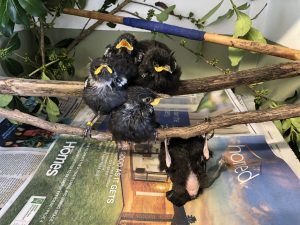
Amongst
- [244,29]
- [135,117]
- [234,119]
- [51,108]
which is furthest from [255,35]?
[51,108]

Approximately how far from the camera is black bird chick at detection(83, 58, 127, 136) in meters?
0.69

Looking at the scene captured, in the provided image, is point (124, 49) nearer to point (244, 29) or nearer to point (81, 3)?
point (244, 29)

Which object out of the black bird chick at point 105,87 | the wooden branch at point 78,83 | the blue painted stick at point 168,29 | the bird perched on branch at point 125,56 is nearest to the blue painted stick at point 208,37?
the blue painted stick at point 168,29

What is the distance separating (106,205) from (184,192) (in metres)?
0.20

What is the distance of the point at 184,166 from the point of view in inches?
30.6

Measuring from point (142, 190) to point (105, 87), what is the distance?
0.31 m

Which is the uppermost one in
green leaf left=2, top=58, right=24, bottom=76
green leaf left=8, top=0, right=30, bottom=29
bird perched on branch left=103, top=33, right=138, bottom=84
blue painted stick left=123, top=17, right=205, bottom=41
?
green leaf left=2, top=58, right=24, bottom=76

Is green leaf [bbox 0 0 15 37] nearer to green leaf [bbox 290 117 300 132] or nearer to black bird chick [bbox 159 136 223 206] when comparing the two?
black bird chick [bbox 159 136 223 206]

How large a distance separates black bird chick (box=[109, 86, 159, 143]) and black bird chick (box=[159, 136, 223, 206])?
10 centimetres

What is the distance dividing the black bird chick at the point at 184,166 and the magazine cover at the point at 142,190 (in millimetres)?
27

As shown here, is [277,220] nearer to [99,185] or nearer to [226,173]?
[226,173]

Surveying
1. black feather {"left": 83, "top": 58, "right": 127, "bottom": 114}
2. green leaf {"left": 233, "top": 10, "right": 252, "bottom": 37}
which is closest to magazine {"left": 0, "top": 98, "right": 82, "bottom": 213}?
black feather {"left": 83, "top": 58, "right": 127, "bottom": 114}

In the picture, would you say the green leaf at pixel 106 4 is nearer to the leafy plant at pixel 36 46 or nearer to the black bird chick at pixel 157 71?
the leafy plant at pixel 36 46

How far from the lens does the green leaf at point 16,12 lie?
2.73 ft
